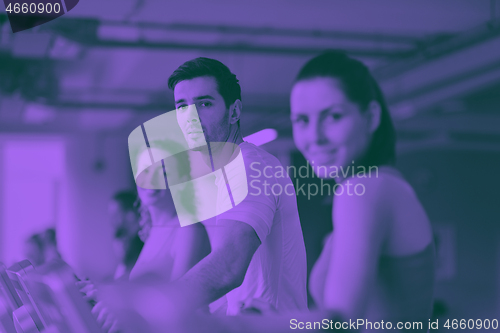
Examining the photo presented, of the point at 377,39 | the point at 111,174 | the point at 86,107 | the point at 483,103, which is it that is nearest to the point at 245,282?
the point at 377,39

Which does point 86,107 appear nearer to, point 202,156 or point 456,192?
point 202,156

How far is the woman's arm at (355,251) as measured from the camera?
81 cm

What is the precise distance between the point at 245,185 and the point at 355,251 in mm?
316

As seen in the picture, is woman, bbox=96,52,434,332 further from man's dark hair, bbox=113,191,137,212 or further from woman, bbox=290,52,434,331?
man's dark hair, bbox=113,191,137,212

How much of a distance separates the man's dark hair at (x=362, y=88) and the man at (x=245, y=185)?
21 cm

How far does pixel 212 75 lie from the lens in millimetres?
1092

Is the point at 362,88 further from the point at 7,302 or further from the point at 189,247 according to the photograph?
the point at 7,302

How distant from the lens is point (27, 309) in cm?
124

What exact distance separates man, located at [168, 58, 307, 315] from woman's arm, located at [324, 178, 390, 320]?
0.22 m

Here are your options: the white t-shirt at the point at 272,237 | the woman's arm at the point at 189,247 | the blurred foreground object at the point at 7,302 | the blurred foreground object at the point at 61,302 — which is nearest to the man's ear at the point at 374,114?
the white t-shirt at the point at 272,237

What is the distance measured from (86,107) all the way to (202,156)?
4716mm

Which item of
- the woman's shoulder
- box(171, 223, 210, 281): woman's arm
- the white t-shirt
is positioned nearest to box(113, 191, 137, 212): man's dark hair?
box(171, 223, 210, 281): woman's arm

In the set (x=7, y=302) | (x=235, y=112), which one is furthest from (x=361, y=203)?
(x=7, y=302)

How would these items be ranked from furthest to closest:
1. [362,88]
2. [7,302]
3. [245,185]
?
[7,302]
[245,185]
[362,88]
